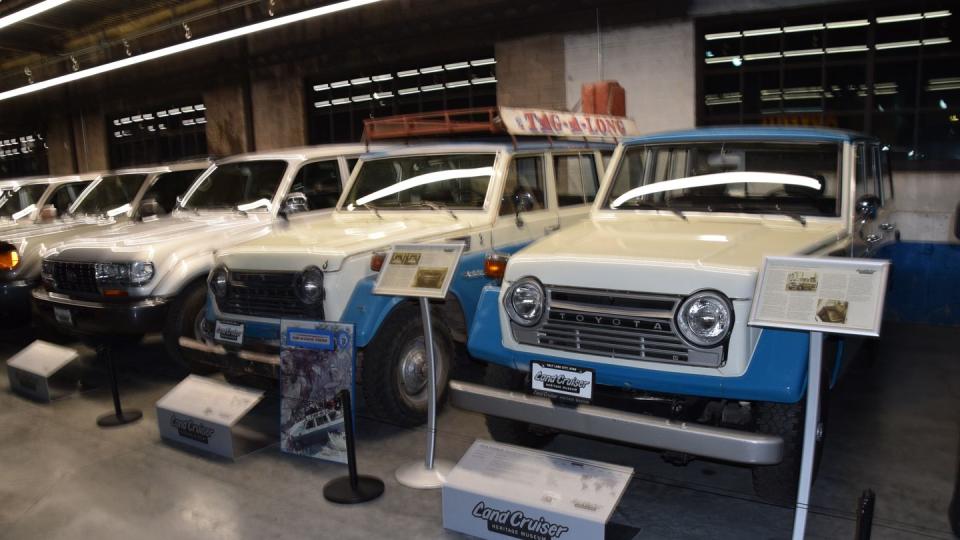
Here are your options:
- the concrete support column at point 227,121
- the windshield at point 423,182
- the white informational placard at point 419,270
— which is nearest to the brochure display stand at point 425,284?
the white informational placard at point 419,270

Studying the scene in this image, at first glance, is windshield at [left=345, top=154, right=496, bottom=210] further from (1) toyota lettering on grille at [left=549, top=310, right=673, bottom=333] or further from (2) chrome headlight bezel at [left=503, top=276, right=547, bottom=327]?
(1) toyota lettering on grille at [left=549, top=310, right=673, bottom=333]

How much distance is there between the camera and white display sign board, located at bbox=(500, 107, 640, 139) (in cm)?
524

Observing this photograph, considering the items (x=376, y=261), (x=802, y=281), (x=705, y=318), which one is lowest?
(x=705, y=318)

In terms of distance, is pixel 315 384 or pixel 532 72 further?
pixel 532 72

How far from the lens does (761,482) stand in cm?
331

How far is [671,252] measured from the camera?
3383 millimetres

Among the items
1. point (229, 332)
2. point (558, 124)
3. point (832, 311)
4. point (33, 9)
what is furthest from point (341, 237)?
point (33, 9)

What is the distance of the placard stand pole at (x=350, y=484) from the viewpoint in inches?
150

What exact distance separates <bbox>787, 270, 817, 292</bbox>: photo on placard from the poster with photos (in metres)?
2.34

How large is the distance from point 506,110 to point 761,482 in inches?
121

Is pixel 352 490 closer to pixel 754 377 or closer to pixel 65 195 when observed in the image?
pixel 754 377

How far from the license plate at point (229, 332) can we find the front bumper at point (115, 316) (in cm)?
110

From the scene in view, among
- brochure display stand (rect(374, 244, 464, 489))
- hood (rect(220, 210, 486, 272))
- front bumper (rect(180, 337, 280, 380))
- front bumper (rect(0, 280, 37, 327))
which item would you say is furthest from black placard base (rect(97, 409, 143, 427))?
front bumper (rect(0, 280, 37, 327))

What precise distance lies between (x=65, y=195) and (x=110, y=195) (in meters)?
1.40
